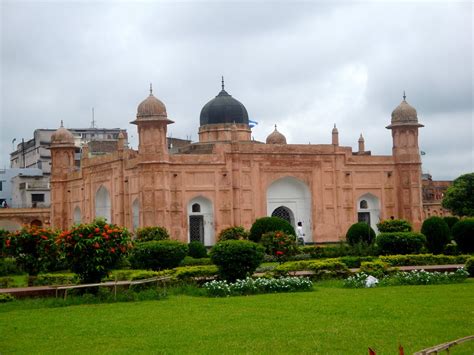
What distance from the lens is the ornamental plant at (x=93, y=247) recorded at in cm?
1555

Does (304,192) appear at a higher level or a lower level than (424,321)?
higher

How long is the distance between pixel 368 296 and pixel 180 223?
17543mm

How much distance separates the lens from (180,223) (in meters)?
30.9

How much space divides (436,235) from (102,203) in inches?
656

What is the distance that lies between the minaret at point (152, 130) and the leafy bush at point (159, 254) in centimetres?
1005

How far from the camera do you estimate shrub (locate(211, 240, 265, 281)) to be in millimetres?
16703

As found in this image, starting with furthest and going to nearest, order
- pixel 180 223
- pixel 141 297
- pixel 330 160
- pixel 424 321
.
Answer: pixel 330 160, pixel 180 223, pixel 141 297, pixel 424 321

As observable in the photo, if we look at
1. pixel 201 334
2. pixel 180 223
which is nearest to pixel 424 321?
pixel 201 334

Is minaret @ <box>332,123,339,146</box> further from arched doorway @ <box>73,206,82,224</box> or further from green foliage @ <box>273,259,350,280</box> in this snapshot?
green foliage @ <box>273,259,350,280</box>

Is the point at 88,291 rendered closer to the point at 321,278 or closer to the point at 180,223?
the point at 321,278

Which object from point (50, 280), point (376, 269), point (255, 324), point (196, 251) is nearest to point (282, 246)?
point (196, 251)

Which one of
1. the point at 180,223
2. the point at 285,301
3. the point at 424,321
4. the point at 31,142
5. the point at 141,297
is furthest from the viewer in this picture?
the point at 31,142

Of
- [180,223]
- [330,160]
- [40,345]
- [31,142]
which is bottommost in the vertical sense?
[40,345]

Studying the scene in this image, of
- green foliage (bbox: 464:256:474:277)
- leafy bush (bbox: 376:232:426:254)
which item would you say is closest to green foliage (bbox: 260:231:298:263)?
leafy bush (bbox: 376:232:426:254)
